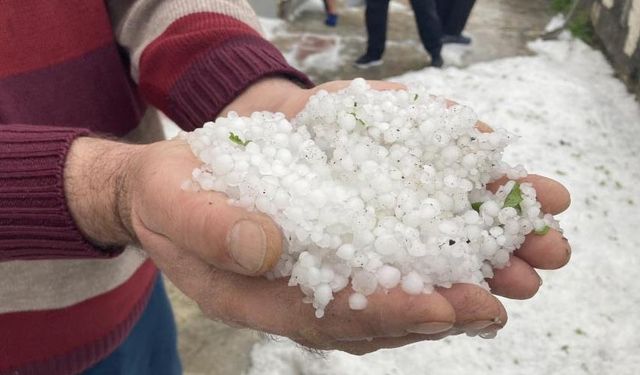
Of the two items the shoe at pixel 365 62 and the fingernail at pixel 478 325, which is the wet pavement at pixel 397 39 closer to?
the shoe at pixel 365 62

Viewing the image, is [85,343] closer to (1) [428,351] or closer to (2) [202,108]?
(2) [202,108]

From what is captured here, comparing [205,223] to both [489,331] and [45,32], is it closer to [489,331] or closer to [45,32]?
[489,331]

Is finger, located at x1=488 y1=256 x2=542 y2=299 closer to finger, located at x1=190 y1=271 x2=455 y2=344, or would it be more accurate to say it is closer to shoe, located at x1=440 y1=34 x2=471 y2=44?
finger, located at x1=190 y1=271 x2=455 y2=344

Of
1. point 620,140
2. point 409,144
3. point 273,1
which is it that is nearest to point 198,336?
point 409,144

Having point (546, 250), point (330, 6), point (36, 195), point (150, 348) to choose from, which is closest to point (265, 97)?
point (36, 195)

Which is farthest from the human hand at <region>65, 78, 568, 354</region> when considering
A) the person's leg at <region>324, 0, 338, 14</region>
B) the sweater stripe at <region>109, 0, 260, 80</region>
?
the person's leg at <region>324, 0, 338, 14</region>

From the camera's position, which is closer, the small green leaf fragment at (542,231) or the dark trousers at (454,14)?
the small green leaf fragment at (542,231)

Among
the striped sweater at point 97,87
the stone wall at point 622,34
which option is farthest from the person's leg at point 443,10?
the striped sweater at point 97,87
